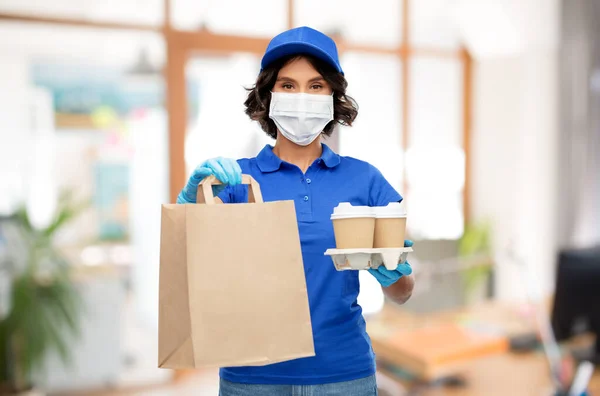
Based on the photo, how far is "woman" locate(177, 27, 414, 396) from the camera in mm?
1051

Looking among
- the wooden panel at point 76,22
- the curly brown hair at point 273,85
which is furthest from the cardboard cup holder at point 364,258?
the wooden panel at point 76,22

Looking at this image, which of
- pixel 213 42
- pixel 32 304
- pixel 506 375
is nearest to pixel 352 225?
pixel 506 375

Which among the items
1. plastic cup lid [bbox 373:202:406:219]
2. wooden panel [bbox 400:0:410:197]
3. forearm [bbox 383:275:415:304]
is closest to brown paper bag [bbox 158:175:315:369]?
plastic cup lid [bbox 373:202:406:219]

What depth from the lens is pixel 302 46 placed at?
1.07m

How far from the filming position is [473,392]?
6.50 feet

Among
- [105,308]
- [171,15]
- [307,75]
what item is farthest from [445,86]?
[307,75]

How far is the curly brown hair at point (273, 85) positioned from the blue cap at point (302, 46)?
0.5 inches

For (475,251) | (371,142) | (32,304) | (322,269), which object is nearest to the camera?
(322,269)

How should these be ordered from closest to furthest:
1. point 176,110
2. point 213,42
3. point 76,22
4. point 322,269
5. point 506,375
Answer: point 322,269 → point 506,375 → point 76,22 → point 176,110 → point 213,42

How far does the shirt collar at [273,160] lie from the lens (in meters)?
1.11

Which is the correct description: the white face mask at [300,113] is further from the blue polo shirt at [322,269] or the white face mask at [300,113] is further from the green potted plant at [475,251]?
the green potted plant at [475,251]

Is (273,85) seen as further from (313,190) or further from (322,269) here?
(322,269)

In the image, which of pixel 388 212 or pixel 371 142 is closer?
pixel 388 212

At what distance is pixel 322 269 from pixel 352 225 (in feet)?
0.44
